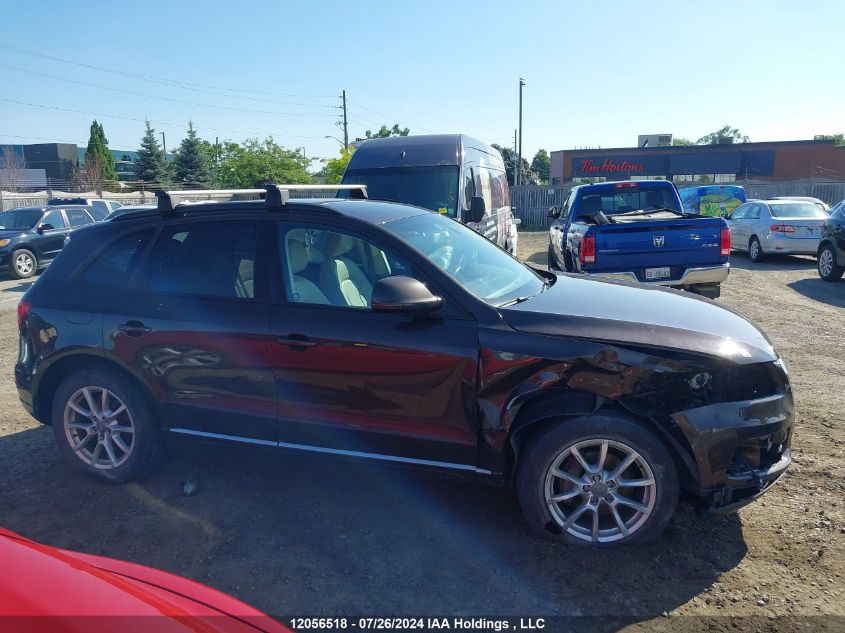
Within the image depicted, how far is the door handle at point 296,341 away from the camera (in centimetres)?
377

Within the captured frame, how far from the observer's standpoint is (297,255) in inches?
160

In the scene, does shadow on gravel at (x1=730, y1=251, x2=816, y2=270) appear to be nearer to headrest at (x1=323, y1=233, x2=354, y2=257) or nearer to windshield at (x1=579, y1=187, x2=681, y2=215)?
windshield at (x1=579, y1=187, x2=681, y2=215)

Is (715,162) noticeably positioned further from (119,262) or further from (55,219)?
(119,262)

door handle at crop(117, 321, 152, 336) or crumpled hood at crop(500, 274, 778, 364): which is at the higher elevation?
crumpled hood at crop(500, 274, 778, 364)

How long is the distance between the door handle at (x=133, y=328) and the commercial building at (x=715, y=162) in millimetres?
48618

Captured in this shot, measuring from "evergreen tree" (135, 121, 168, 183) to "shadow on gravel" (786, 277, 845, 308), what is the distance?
163 ft

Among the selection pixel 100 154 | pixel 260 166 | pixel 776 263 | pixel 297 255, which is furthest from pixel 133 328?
pixel 100 154

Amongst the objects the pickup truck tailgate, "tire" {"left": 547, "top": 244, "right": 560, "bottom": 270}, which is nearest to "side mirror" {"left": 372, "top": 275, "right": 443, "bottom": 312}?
the pickup truck tailgate

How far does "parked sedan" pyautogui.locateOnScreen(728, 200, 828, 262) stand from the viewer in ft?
47.3

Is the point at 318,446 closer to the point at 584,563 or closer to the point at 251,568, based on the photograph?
the point at 251,568

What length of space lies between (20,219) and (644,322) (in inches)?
676

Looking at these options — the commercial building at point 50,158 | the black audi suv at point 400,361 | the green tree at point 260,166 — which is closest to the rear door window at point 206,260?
the black audi suv at point 400,361

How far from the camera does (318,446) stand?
12.6 feet

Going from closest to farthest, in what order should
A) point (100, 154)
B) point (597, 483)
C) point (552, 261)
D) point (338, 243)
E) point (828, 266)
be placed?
point (597, 483)
point (338, 243)
point (828, 266)
point (552, 261)
point (100, 154)
